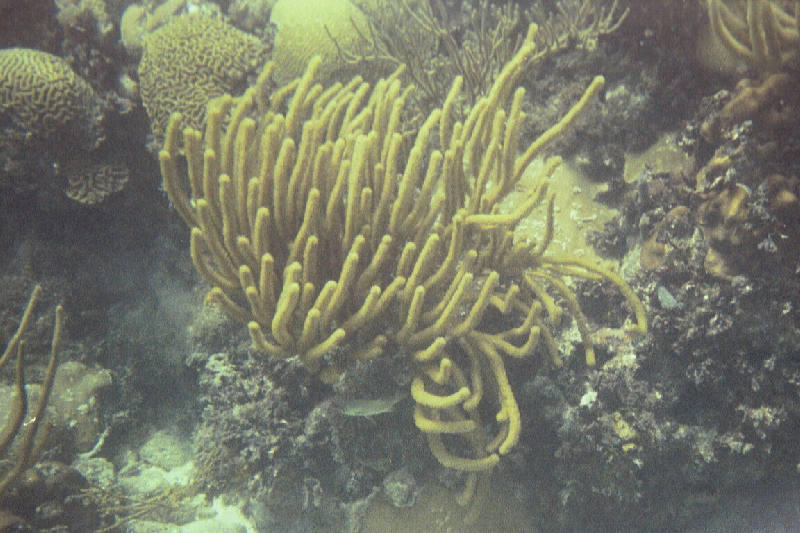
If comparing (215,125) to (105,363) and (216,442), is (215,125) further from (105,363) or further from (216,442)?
(105,363)

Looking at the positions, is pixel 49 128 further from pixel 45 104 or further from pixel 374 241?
pixel 374 241

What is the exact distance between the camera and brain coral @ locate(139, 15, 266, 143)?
3822 millimetres

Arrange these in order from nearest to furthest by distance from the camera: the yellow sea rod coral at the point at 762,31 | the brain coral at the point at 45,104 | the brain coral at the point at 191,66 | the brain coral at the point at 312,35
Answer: the yellow sea rod coral at the point at 762,31 → the brain coral at the point at 45,104 → the brain coral at the point at 191,66 → the brain coral at the point at 312,35

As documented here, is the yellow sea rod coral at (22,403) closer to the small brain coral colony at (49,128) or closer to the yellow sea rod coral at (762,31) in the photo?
the small brain coral colony at (49,128)

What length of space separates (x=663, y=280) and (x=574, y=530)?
66.8 inches

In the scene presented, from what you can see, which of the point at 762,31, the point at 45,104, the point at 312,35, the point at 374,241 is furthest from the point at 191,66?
the point at 762,31

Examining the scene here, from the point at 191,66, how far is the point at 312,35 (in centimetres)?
145

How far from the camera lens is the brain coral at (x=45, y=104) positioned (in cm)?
352

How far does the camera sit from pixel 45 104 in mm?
3557

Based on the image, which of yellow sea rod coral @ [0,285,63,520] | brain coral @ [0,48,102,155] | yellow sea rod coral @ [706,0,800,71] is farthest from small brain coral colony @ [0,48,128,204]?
yellow sea rod coral @ [706,0,800,71]

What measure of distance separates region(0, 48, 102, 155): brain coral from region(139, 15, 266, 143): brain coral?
1.50 feet

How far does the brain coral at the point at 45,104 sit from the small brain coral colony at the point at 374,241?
1.97 meters

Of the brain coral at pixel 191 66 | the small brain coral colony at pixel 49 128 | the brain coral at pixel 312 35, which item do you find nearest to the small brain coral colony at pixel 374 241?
the brain coral at pixel 191 66

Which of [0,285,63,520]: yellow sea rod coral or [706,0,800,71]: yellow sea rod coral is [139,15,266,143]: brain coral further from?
[706,0,800,71]: yellow sea rod coral
